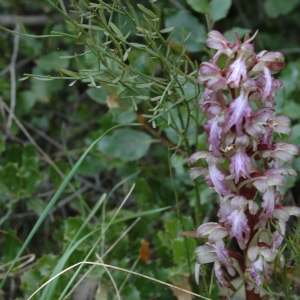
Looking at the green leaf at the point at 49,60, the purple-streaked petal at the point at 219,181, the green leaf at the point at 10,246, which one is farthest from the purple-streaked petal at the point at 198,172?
the green leaf at the point at 49,60

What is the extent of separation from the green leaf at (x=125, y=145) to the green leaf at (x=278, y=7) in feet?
2.78

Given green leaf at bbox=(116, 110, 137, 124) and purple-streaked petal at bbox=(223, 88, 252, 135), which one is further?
green leaf at bbox=(116, 110, 137, 124)

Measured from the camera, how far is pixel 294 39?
8.27 ft

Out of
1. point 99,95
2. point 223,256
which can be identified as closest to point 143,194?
point 99,95

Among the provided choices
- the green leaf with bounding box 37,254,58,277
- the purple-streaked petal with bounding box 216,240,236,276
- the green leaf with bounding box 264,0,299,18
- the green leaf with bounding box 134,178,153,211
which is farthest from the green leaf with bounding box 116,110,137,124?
the green leaf with bounding box 264,0,299,18

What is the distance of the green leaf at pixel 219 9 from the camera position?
1.61m

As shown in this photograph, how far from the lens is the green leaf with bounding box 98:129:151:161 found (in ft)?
5.49

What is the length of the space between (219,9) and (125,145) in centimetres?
53

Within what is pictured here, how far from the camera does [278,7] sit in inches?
83.4

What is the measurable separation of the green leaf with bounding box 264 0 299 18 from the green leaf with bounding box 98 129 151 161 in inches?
33.3

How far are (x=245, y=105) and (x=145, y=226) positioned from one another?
2.60ft

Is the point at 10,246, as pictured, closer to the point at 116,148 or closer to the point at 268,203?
the point at 116,148

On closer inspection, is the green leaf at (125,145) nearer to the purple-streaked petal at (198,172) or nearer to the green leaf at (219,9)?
the green leaf at (219,9)

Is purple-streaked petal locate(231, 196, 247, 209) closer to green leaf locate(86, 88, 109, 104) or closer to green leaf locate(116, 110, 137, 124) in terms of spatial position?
green leaf locate(116, 110, 137, 124)
